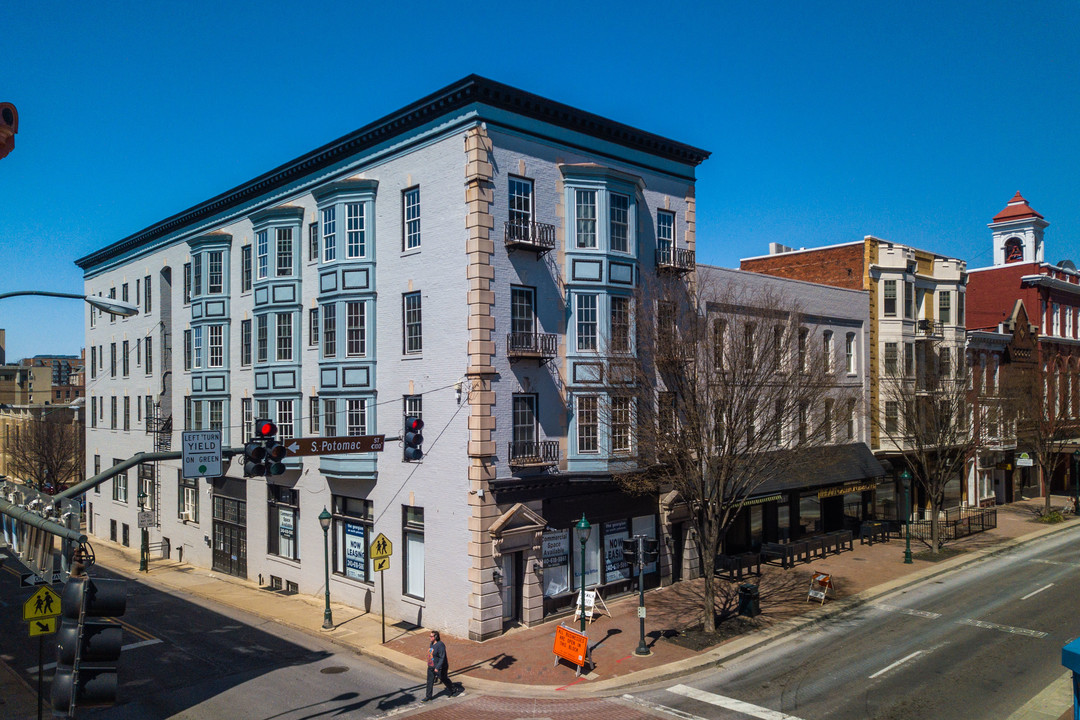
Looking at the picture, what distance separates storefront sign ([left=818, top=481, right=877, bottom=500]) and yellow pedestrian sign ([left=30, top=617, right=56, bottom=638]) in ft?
96.7

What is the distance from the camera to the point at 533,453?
23.0 metres

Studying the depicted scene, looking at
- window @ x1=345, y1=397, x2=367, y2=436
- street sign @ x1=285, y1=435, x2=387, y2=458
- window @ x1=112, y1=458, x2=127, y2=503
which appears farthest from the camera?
window @ x1=112, y1=458, x2=127, y2=503

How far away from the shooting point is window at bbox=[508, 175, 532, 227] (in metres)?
23.1

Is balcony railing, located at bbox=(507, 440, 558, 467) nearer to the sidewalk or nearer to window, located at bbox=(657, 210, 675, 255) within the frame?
the sidewalk

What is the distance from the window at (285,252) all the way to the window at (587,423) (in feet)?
44.4

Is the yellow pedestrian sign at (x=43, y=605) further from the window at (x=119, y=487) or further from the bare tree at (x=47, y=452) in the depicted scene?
the bare tree at (x=47, y=452)

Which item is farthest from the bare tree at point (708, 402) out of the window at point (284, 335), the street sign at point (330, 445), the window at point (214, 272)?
the window at point (214, 272)

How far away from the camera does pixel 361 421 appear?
26.1 m

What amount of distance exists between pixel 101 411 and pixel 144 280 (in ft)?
36.6

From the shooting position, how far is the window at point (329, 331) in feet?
88.2

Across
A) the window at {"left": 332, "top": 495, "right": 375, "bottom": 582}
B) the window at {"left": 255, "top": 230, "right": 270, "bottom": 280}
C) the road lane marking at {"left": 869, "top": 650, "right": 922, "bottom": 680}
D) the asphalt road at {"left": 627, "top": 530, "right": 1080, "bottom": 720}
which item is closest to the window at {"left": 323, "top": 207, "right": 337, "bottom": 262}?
the window at {"left": 255, "top": 230, "right": 270, "bottom": 280}

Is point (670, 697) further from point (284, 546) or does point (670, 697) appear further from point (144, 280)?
point (144, 280)

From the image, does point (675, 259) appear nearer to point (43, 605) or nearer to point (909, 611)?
point (909, 611)

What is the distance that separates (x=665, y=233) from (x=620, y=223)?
295cm
